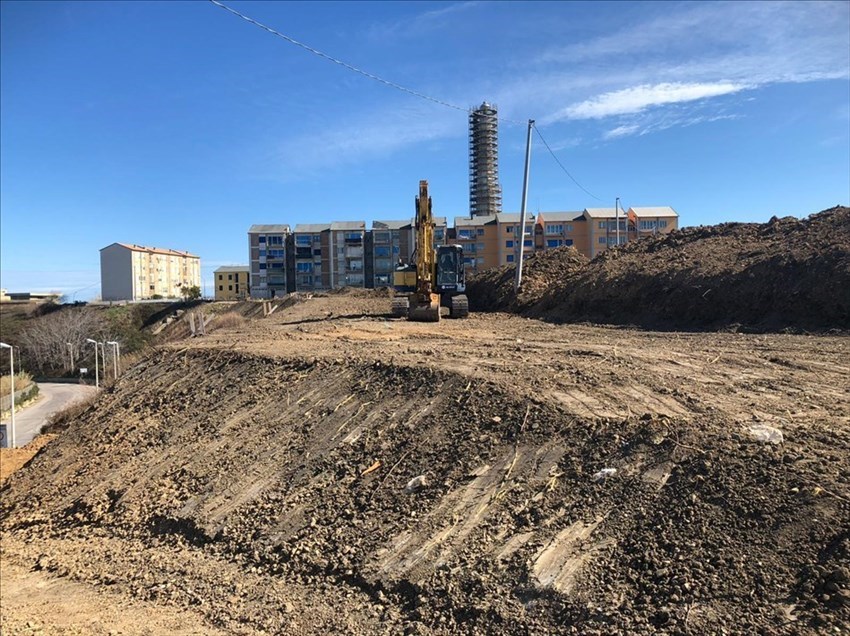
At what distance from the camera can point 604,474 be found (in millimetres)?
5141

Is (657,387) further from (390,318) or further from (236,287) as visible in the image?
(236,287)

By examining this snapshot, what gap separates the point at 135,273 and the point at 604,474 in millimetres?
114647

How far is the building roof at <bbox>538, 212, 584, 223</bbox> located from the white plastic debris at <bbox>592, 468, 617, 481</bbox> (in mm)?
78408

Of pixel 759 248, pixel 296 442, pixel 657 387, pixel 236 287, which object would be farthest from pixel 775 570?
pixel 236 287

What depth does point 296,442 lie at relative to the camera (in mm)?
7297

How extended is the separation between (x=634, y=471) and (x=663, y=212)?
79272 millimetres

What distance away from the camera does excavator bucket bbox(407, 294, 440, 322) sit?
1898 cm

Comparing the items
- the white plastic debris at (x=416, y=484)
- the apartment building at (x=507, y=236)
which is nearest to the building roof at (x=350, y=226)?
the apartment building at (x=507, y=236)

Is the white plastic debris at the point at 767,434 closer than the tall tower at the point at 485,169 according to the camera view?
Yes

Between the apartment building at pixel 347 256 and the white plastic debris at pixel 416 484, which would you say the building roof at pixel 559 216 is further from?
the white plastic debris at pixel 416 484

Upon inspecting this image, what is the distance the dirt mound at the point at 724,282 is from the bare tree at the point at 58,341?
58759mm

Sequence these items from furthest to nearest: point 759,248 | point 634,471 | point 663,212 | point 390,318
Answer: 1. point 663,212
2. point 390,318
3. point 759,248
4. point 634,471

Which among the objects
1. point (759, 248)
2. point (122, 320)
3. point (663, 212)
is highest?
point (663, 212)

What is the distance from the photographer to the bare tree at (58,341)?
63906mm
